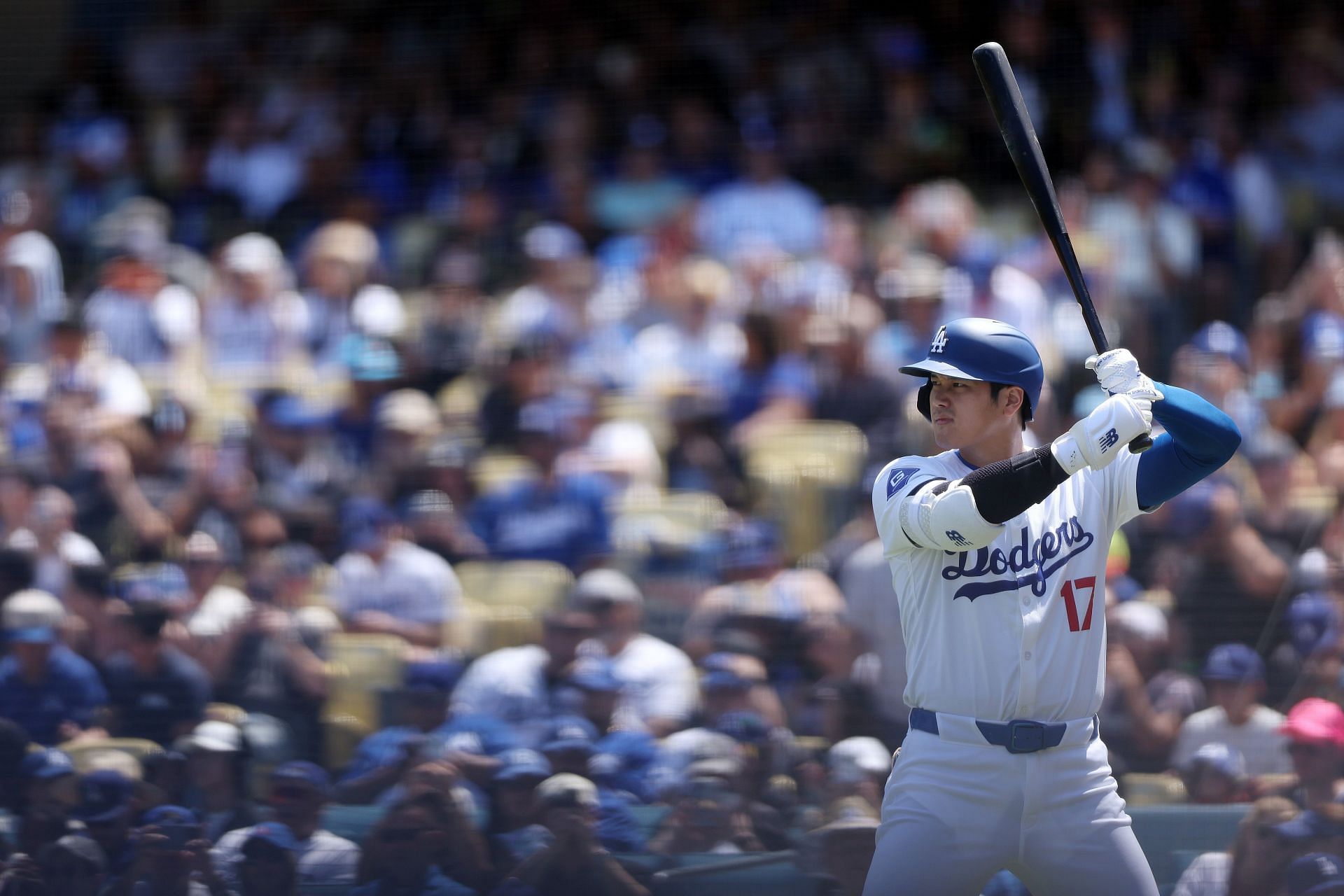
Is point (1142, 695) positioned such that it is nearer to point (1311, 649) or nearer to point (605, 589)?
point (1311, 649)

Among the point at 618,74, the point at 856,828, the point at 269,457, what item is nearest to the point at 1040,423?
the point at 856,828

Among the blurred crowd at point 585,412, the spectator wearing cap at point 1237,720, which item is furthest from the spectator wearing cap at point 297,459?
the spectator wearing cap at point 1237,720

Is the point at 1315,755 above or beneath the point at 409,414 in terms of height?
beneath

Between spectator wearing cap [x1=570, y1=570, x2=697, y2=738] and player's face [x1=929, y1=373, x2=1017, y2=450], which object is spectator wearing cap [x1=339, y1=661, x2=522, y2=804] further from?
player's face [x1=929, y1=373, x2=1017, y2=450]

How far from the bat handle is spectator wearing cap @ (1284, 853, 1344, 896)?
1.43 m

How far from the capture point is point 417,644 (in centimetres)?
441

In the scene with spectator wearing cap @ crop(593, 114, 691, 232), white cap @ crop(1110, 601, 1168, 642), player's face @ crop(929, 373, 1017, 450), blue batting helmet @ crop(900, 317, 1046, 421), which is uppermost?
spectator wearing cap @ crop(593, 114, 691, 232)

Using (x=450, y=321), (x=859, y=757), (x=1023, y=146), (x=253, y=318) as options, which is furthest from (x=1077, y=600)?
(x=253, y=318)

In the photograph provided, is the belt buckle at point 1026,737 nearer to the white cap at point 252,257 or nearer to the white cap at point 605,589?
the white cap at point 605,589

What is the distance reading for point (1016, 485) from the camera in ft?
7.96

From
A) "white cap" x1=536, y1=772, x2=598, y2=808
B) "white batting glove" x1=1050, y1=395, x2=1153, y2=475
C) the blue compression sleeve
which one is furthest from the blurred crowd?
"white batting glove" x1=1050, y1=395, x2=1153, y2=475

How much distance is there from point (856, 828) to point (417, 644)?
4.45 ft

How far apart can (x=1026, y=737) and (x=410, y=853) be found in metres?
1.74

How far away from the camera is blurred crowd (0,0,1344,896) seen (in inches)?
154
